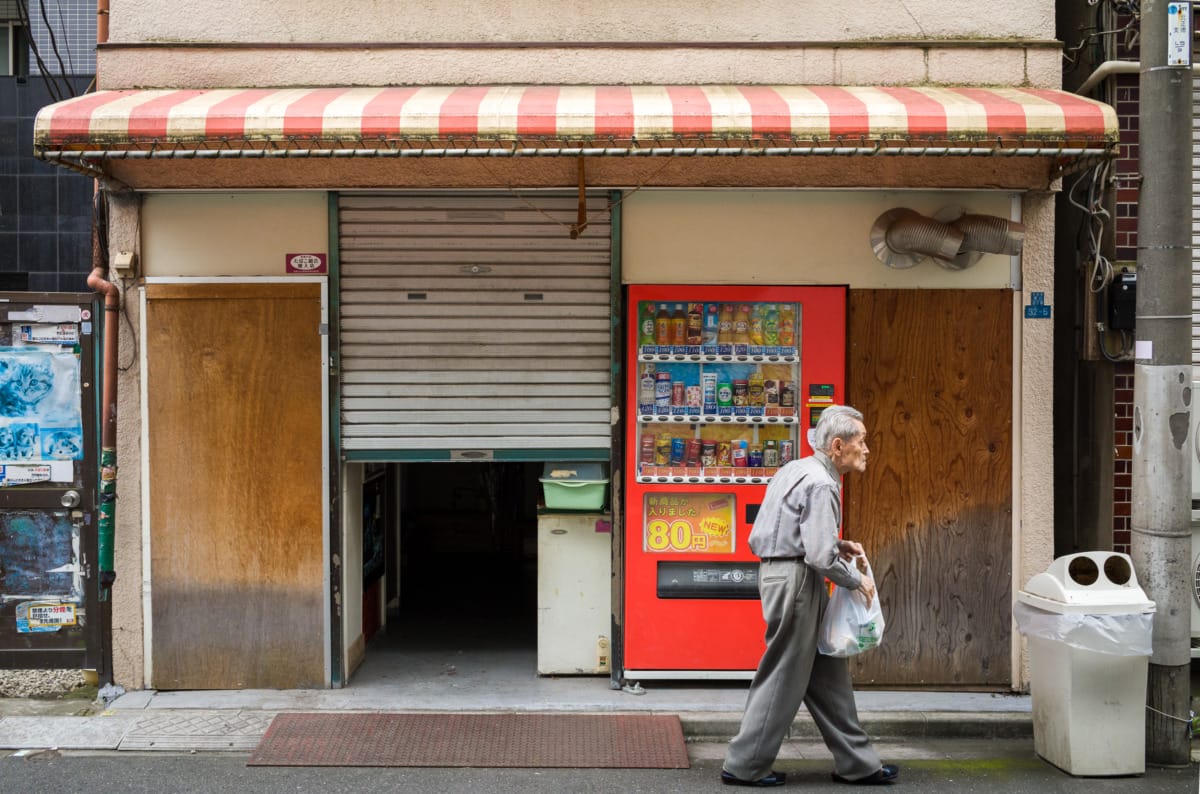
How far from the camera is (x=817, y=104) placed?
578 centimetres

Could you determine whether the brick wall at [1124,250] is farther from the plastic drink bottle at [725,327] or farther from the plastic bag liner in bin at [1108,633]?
the plastic drink bottle at [725,327]

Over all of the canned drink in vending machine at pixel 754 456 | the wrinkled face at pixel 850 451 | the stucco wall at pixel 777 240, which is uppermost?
the stucco wall at pixel 777 240

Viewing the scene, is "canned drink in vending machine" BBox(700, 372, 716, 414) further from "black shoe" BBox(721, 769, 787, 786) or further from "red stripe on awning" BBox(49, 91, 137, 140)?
"red stripe on awning" BBox(49, 91, 137, 140)

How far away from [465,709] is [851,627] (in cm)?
256

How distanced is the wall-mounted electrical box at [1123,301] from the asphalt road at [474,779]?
2702 mm

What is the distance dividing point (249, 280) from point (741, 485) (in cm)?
345

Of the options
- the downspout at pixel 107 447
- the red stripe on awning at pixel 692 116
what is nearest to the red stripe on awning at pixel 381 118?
the red stripe on awning at pixel 692 116

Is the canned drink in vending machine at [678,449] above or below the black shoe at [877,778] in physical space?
above

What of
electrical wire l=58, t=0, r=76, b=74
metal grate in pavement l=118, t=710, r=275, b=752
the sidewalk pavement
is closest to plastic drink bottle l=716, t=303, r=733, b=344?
the sidewalk pavement

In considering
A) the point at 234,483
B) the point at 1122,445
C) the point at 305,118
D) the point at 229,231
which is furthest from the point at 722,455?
the point at 229,231

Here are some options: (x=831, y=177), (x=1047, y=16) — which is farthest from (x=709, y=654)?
(x=1047, y=16)

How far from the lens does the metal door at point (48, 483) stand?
21.7 feet

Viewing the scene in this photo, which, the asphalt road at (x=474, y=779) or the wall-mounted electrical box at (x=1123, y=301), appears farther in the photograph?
the wall-mounted electrical box at (x=1123, y=301)

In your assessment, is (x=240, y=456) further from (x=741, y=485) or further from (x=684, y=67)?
(x=684, y=67)
